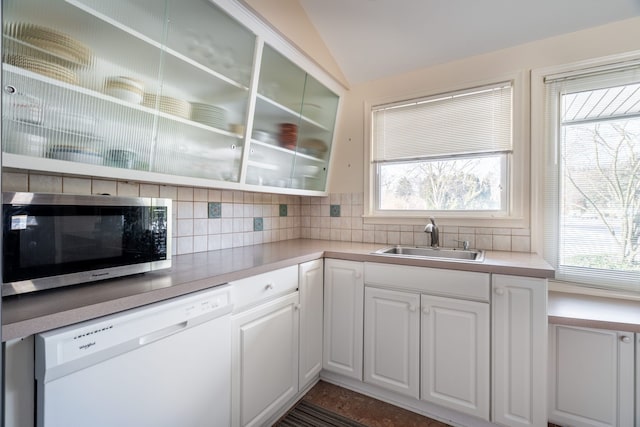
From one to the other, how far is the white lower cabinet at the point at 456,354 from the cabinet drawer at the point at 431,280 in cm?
5

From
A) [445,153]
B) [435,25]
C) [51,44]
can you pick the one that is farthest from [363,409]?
[435,25]

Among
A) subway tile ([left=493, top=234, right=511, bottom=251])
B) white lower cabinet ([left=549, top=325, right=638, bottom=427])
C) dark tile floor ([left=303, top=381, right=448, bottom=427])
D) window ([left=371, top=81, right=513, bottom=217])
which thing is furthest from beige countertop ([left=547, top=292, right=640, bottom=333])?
dark tile floor ([left=303, top=381, right=448, bottom=427])

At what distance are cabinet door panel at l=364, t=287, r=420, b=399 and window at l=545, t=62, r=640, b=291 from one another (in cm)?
97

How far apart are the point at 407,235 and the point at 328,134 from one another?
105 cm

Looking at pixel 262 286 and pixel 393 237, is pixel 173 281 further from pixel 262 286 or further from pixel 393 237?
pixel 393 237

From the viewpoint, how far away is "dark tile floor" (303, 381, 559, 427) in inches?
65.7

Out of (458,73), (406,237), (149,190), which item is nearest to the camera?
(149,190)

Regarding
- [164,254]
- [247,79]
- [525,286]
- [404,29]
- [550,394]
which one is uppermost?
[404,29]

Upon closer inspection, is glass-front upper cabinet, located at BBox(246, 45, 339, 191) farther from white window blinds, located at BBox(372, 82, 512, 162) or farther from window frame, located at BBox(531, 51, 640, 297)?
window frame, located at BBox(531, 51, 640, 297)

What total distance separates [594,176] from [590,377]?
3.55 ft

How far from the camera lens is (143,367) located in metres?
0.96

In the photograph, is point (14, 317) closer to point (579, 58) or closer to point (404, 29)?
point (404, 29)

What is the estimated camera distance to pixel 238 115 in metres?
1.72

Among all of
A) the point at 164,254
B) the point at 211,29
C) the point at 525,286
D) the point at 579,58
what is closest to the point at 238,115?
the point at 211,29
